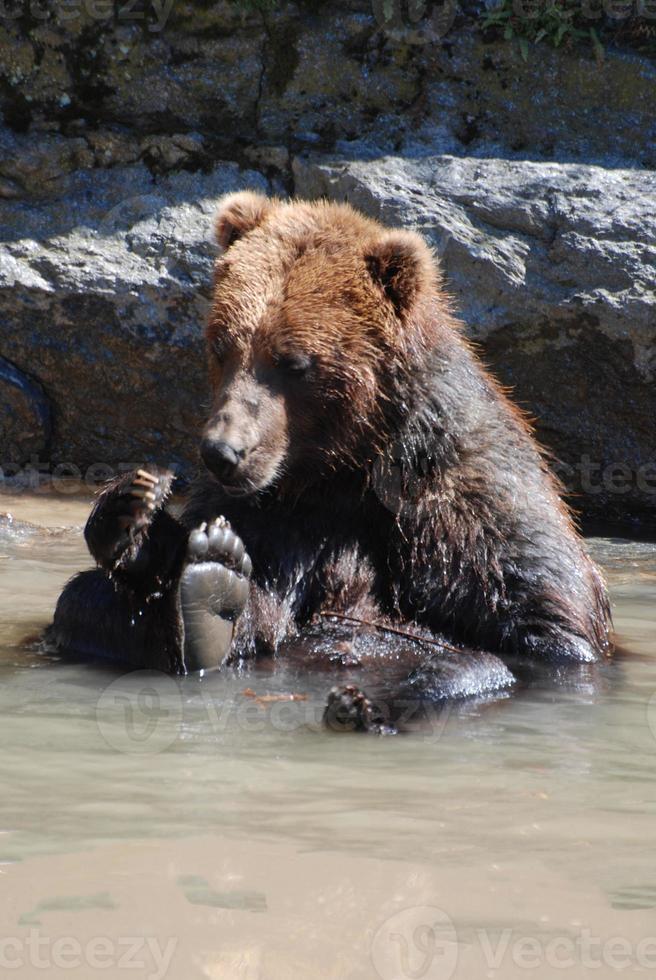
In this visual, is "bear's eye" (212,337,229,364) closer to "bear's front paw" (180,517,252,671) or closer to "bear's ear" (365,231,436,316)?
"bear's ear" (365,231,436,316)

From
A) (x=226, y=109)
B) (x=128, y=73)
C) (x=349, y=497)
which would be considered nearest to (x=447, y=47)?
(x=226, y=109)

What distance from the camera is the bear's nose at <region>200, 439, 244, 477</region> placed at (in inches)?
181

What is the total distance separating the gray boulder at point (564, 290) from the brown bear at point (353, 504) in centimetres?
272

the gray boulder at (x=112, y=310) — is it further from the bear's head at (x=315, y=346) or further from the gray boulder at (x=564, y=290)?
the bear's head at (x=315, y=346)

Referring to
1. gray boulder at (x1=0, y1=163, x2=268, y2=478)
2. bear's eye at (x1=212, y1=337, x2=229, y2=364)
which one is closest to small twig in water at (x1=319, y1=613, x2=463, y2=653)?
bear's eye at (x1=212, y1=337, x2=229, y2=364)

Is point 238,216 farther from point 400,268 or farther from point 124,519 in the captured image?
point 124,519

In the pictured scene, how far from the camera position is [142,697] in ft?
14.3

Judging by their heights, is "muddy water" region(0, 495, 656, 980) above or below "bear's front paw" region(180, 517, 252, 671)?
below

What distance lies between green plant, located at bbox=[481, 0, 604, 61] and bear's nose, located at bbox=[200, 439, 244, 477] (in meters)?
5.25

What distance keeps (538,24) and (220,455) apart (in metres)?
5.58

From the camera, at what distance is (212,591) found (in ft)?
14.7

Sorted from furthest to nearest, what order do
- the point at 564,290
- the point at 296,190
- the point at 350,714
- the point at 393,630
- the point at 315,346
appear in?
1. the point at 296,190
2. the point at 564,290
3. the point at 393,630
4. the point at 315,346
5. the point at 350,714

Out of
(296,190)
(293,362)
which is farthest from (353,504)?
(296,190)

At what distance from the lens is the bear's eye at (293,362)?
16.1ft
